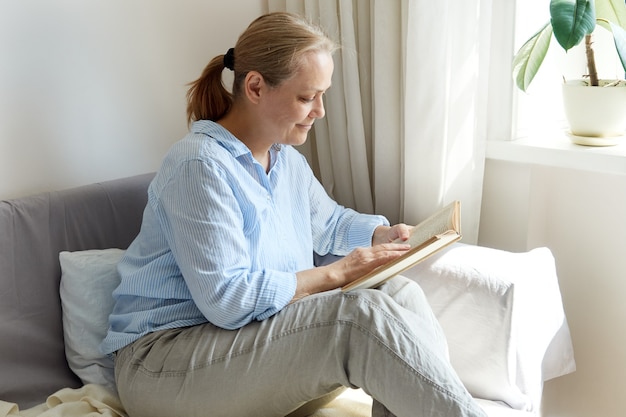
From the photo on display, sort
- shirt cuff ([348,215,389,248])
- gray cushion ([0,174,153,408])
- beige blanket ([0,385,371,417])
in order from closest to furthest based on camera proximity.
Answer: beige blanket ([0,385,371,417])
gray cushion ([0,174,153,408])
shirt cuff ([348,215,389,248])

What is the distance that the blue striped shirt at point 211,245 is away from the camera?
1439 millimetres

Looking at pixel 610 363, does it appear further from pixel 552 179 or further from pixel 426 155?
pixel 426 155

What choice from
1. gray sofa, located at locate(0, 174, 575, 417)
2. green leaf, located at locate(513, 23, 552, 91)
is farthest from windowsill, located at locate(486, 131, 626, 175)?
gray sofa, located at locate(0, 174, 575, 417)

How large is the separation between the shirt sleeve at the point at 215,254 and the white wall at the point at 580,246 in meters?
0.81

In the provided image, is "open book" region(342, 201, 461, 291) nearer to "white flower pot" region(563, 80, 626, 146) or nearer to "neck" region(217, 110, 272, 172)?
"neck" region(217, 110, 272, 172)

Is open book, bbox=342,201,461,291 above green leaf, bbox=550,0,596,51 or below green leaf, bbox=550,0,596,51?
below

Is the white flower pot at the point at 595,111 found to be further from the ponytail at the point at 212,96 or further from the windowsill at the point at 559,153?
the ponytail at the point at 212,96

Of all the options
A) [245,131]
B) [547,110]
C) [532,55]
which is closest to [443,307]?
[245,131]

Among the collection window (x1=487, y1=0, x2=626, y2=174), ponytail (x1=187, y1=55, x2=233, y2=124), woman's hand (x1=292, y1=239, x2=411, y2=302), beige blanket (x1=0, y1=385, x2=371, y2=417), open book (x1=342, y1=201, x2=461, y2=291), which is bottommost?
beige blanket (x1=0, y1=385, x2=371, y2=417)

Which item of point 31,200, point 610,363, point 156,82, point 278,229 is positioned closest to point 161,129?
point 156,82

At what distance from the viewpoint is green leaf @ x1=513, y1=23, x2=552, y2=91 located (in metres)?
1.89

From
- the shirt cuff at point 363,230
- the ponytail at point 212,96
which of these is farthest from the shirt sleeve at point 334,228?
the ponytail at point 212,96

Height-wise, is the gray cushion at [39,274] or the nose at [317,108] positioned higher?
the nose at [317,108]

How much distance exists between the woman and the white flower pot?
2.23ft
